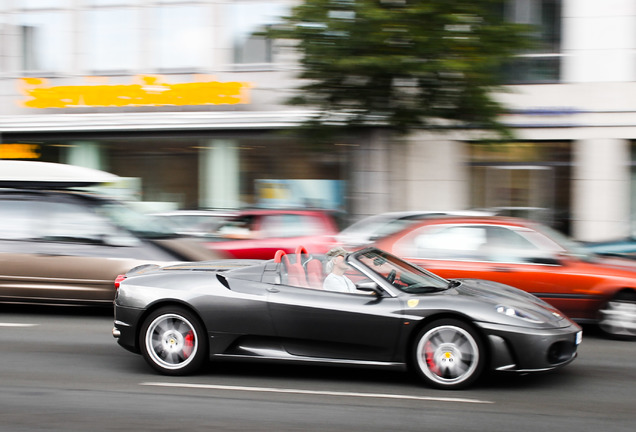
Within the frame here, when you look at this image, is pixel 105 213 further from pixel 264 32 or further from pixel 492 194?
pixel 492 194

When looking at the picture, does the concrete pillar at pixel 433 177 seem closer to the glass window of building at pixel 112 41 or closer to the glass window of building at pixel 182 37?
the glass window of building at pixel 182 37

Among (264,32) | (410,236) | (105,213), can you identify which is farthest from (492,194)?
(105,213)

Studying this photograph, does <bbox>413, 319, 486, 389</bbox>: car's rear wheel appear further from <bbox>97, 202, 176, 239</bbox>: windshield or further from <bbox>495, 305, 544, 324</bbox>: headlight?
<bbox>97, 202, 176, 239</bbox>: windshield

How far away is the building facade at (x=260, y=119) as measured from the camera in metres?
15.4

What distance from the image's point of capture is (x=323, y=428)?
4582 millimetres

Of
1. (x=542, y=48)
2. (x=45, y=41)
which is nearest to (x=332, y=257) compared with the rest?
(x=542, y=48)

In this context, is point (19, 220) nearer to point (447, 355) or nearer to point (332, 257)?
point (332, 257)

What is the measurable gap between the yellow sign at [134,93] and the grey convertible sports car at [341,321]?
11444 mm

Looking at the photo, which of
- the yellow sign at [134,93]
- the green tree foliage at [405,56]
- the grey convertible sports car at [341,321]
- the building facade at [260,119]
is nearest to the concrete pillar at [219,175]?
the building facade at [260,119]

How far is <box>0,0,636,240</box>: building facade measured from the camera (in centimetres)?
1541

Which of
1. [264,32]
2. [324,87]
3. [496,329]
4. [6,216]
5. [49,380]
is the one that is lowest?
[49,380]

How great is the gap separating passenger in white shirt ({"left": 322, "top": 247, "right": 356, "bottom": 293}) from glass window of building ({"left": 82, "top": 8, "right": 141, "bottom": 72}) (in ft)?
44.3

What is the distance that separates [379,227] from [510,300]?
11.6ft

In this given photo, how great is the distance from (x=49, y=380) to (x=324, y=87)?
305 inches
